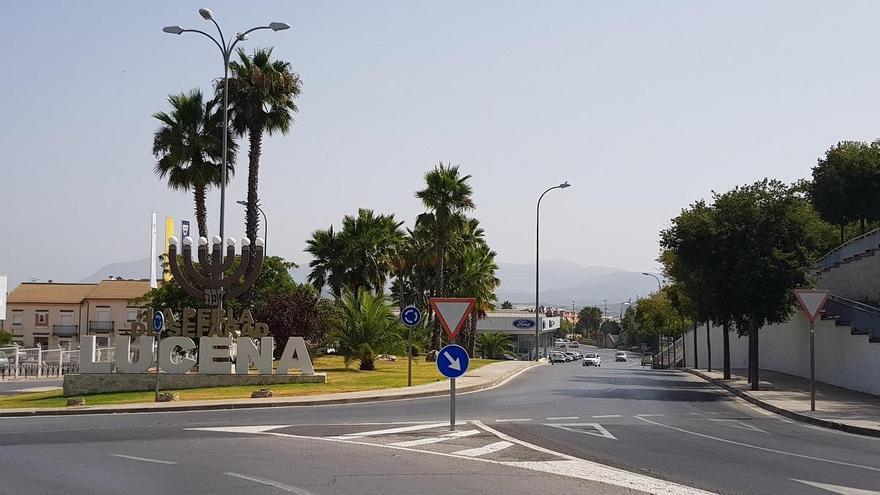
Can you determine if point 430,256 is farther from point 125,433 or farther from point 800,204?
point 125,433

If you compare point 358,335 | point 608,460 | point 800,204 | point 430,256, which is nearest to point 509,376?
point 358,335

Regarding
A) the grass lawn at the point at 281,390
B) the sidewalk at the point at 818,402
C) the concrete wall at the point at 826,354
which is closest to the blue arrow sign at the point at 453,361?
the sidewalk at the point at 818,402

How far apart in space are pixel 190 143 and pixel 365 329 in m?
12.6

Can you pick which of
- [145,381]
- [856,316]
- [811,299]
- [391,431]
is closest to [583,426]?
[391,431]

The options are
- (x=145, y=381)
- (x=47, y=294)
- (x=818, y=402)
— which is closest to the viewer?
(x=818, y=402)

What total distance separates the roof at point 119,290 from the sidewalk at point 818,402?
65035 millimetres

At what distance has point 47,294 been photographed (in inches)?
3455

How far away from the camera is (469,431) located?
57.5 feet

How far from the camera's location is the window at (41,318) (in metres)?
85.4

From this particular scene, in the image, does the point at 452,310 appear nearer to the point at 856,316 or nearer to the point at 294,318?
the point at 856,316

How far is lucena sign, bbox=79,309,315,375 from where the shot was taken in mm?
30656

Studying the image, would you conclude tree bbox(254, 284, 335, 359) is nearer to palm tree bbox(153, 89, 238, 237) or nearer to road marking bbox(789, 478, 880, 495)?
palm tree bbox(153, 89, 238, 237)

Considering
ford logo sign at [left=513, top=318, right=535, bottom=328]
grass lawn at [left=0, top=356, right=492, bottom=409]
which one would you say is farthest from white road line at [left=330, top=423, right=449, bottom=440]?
ford logo sign at [left=513, top=318, right=535, bottom=328]

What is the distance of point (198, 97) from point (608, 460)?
109 feet
